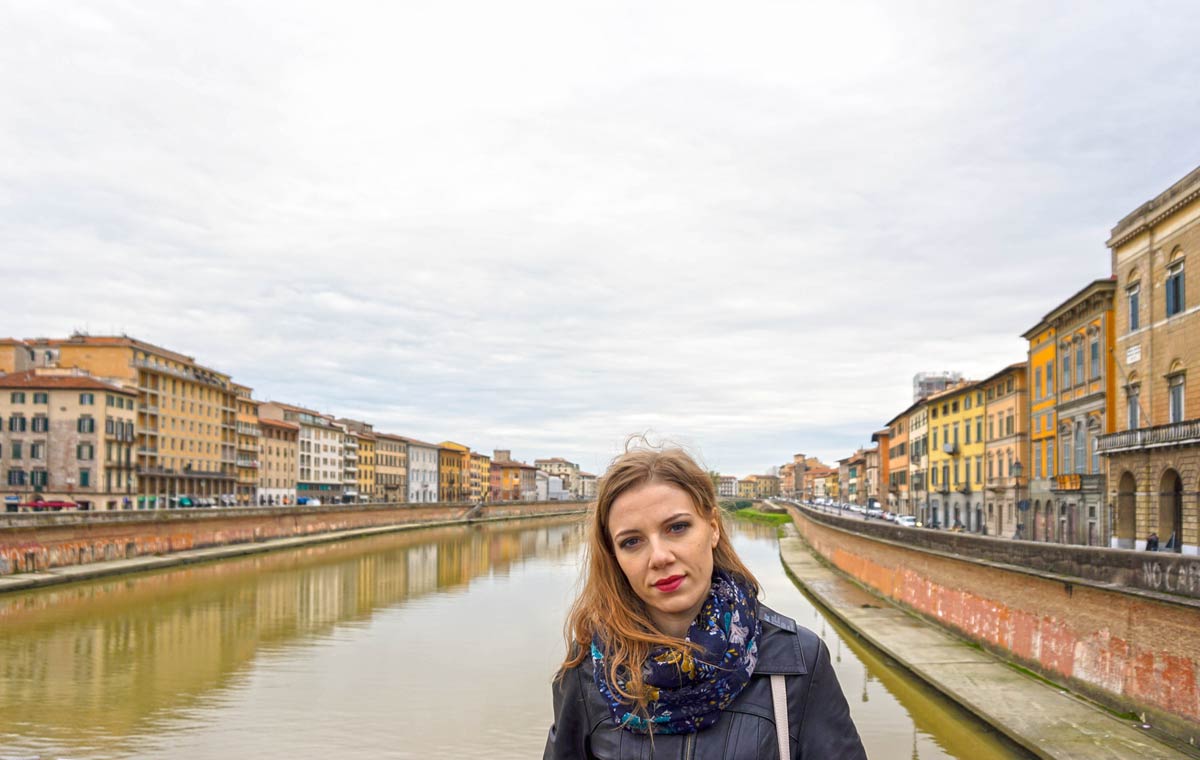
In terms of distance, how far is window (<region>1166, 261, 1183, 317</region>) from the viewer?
24312mm

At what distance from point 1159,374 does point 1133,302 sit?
284 centimetres

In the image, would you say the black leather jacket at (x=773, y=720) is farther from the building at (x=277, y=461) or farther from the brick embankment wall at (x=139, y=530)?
the building at (x=277, y=461)

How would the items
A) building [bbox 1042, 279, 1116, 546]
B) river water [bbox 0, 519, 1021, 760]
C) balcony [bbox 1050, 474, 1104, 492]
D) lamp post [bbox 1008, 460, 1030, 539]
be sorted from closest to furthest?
river water [bbox 0, 519, 1021, 760]
building [bbox 1042, 279, 1116, 546]
balcony [bbox 1050, 474, 1104, 492]
lamp post [bbox 1008, 460, 1030, 539]

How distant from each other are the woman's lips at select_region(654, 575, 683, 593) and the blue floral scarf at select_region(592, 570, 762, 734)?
9 cm

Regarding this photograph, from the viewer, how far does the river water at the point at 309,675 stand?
524 inches

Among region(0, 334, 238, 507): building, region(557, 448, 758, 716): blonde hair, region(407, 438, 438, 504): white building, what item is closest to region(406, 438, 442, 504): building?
region(407, 438, 438, 504): white building

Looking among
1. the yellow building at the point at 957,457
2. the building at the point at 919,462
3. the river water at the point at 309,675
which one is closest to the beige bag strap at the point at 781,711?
the river water at the point at 309,675

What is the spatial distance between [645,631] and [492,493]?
16137 centimetres

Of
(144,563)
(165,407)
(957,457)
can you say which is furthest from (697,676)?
(165,407)

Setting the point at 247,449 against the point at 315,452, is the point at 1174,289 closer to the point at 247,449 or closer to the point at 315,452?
the point at 247,449

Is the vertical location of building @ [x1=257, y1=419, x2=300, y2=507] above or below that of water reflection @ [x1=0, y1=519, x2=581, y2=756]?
above

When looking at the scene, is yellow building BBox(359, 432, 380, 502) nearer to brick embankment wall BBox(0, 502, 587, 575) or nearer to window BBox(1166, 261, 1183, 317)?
brick embankment wall BBox(0, 502, 587, 575)

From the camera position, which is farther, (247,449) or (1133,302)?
(247,449)

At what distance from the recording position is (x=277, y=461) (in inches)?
3585
